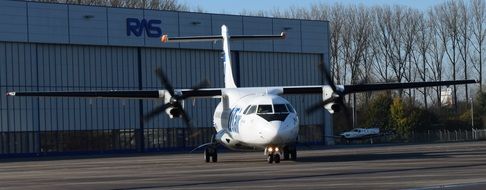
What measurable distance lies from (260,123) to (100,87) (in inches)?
1278

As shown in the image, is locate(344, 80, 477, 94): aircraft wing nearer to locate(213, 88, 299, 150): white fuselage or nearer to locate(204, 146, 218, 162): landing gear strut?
locate(213, 88, 299, 150): white fuselage

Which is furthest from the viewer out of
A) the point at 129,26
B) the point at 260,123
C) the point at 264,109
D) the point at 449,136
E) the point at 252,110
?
the point at 449,136

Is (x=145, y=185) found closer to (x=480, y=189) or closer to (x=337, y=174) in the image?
(x=337, y=174)

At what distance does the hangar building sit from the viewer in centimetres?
6200

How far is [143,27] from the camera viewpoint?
68.6m

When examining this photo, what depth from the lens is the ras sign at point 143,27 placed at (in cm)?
6762

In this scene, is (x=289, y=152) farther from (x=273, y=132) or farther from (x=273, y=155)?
(x=273, y=132)

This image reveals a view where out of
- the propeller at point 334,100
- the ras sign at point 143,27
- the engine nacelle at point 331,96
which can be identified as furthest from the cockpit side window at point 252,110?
the ras sign at point 143,27

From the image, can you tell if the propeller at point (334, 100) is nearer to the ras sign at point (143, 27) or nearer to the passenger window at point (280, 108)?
the passenger window at point (280, 108)

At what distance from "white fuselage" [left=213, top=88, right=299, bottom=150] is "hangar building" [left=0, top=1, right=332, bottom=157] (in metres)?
22.9

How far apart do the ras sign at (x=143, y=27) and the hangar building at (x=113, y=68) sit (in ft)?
0.24

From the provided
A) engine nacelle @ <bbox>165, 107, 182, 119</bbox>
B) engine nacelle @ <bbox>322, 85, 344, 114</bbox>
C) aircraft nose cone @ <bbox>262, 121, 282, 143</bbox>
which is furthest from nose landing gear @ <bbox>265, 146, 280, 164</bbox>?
engine nacelle @ <bbox>165, 107, 182, 119</bbox>

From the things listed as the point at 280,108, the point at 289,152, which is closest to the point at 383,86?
the point at 289,152

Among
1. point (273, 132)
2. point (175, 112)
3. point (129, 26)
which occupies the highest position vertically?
point (129, 26)
